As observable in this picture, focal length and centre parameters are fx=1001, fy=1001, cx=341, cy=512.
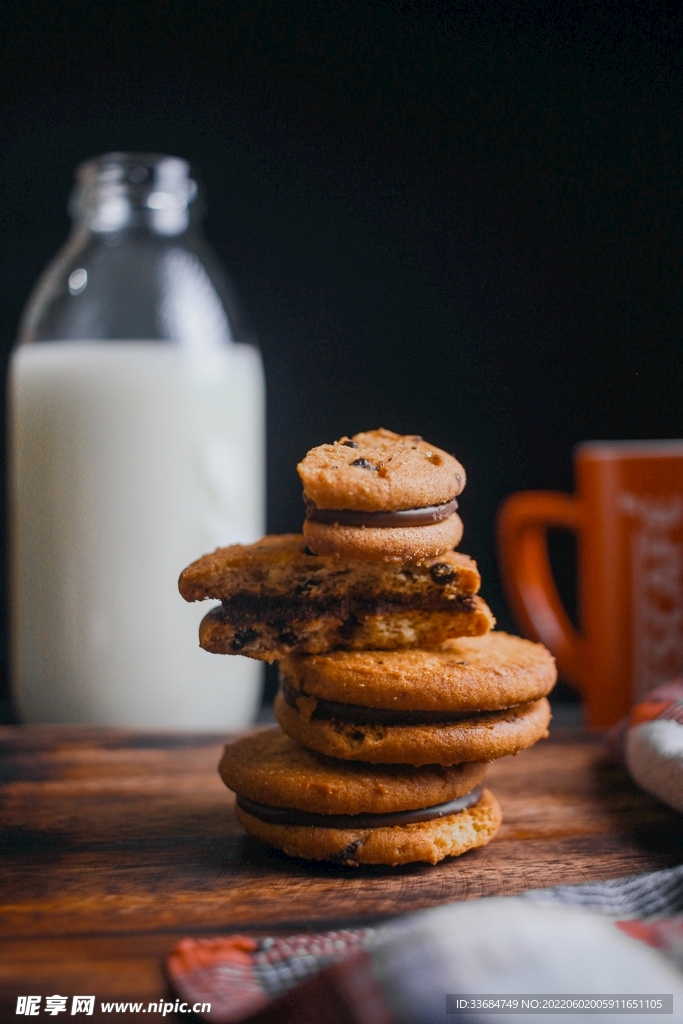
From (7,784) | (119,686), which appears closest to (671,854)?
(7,784)

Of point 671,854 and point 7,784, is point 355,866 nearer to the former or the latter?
point 671,854

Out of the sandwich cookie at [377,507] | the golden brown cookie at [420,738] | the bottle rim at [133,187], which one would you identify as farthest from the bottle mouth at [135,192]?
Result: the golden brown cookie at [420,738]

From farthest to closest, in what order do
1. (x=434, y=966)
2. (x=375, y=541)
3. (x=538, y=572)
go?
(x=538, y=572)
(x=375, y=541)
(x=434, y=966)

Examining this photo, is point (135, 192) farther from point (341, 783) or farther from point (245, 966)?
point (245, 966)

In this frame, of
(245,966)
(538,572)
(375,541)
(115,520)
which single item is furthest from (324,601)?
(538,572)

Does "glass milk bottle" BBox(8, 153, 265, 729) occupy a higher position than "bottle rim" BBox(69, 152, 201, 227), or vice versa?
"bottle rim" BBox(69, 152, 201, 227)

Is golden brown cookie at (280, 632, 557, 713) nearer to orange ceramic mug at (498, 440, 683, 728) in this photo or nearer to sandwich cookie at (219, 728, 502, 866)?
sandwich cookie at (219, 728, 502, 866)

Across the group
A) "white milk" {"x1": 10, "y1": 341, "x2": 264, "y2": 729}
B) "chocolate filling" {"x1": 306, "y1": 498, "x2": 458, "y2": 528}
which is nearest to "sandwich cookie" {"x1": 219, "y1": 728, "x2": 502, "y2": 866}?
"chocolate filling" {"x1": 306, "y1": 498, "x2": 458, "y2": 528}
